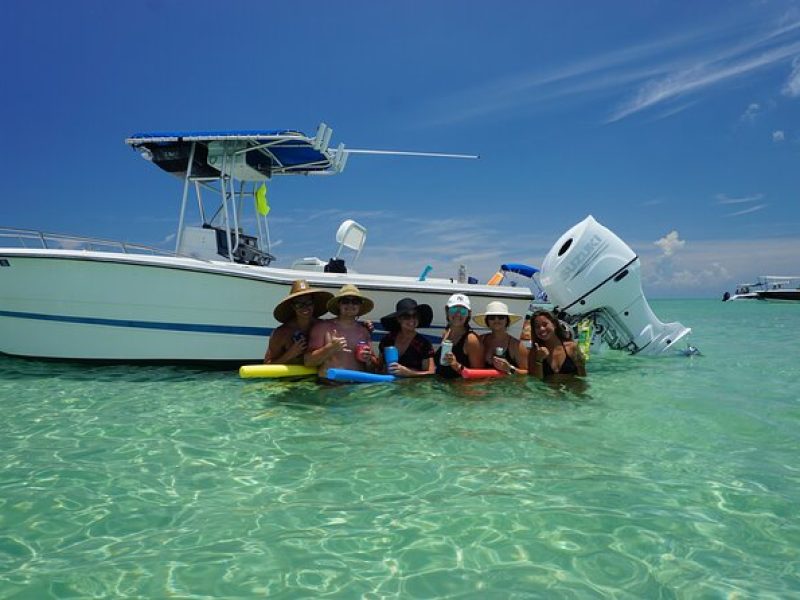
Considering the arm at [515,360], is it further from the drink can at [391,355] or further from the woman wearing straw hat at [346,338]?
the woman wearing straw hat at [346,338]

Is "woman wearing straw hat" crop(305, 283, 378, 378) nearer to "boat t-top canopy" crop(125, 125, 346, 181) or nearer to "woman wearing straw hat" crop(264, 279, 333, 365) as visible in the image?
"woman wearing straw hat" crop(264, 279, 333, 365)

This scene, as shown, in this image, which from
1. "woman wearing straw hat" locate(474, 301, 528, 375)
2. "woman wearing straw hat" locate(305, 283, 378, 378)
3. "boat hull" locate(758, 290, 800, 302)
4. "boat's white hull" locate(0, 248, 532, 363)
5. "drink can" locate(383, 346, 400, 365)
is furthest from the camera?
"boat hull" locate(758, 290, 800, 302)

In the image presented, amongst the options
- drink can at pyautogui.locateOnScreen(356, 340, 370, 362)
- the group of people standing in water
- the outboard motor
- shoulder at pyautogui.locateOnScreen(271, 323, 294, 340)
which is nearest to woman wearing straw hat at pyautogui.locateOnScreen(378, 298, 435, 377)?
the group of people standing in water

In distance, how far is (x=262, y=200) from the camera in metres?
8.76

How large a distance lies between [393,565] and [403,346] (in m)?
3.71

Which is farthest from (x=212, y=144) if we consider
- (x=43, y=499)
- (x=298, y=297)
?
(x=43, y=499)

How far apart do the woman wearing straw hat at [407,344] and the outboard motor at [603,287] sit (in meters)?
2.22

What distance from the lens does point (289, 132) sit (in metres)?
7.27

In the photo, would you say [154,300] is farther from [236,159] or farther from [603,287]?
[603,287]

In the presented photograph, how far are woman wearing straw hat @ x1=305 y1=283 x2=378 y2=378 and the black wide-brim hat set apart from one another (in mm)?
416

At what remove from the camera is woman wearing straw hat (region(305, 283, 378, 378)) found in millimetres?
5312

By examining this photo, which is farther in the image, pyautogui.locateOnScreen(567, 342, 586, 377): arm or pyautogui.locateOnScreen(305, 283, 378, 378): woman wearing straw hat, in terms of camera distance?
pyautogui.locateOnScreen(567, 342, 586, 377): arm

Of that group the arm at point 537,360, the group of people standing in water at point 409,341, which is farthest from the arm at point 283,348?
the arm at point 537,360

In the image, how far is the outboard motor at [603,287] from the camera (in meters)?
6.61
